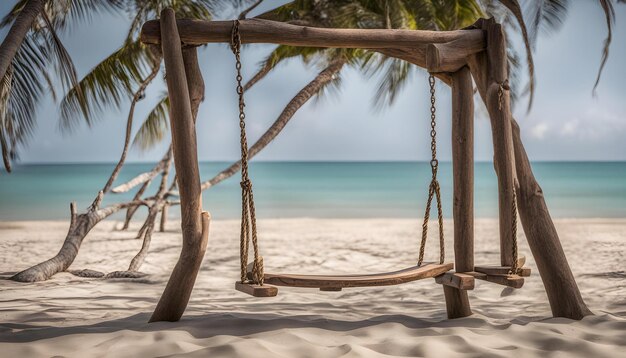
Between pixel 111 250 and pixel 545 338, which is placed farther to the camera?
pixel 111 250

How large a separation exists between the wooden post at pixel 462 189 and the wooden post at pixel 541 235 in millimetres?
140

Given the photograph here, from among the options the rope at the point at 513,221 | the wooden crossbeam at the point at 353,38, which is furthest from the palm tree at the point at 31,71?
the rope at the point at 513,221

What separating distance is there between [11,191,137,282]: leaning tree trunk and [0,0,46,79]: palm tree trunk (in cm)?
216

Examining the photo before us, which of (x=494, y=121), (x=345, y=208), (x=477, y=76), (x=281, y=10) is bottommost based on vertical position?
(x=345, y=208)

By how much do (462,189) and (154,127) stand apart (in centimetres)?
609

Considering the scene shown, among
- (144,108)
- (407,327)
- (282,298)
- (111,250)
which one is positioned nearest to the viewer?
(407,327)

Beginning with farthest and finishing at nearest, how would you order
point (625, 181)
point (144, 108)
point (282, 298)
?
point (144, 108), point (625, 181), point (282, 298)

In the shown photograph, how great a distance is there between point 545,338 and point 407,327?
0.68m

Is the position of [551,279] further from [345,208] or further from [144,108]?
[144,108]

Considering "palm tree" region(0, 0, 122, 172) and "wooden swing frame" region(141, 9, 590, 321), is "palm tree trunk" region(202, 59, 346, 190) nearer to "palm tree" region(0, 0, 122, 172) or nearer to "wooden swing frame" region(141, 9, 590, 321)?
"palm tree" region(0, 0, 122, 172)

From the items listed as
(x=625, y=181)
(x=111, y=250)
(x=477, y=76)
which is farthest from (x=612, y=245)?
(x=625, y=181)

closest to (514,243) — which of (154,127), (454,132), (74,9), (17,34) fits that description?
(454,132)

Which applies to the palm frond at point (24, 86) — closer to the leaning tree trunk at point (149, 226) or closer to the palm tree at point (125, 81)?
the palm tree at point (125, 81)

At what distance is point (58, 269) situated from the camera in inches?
238
